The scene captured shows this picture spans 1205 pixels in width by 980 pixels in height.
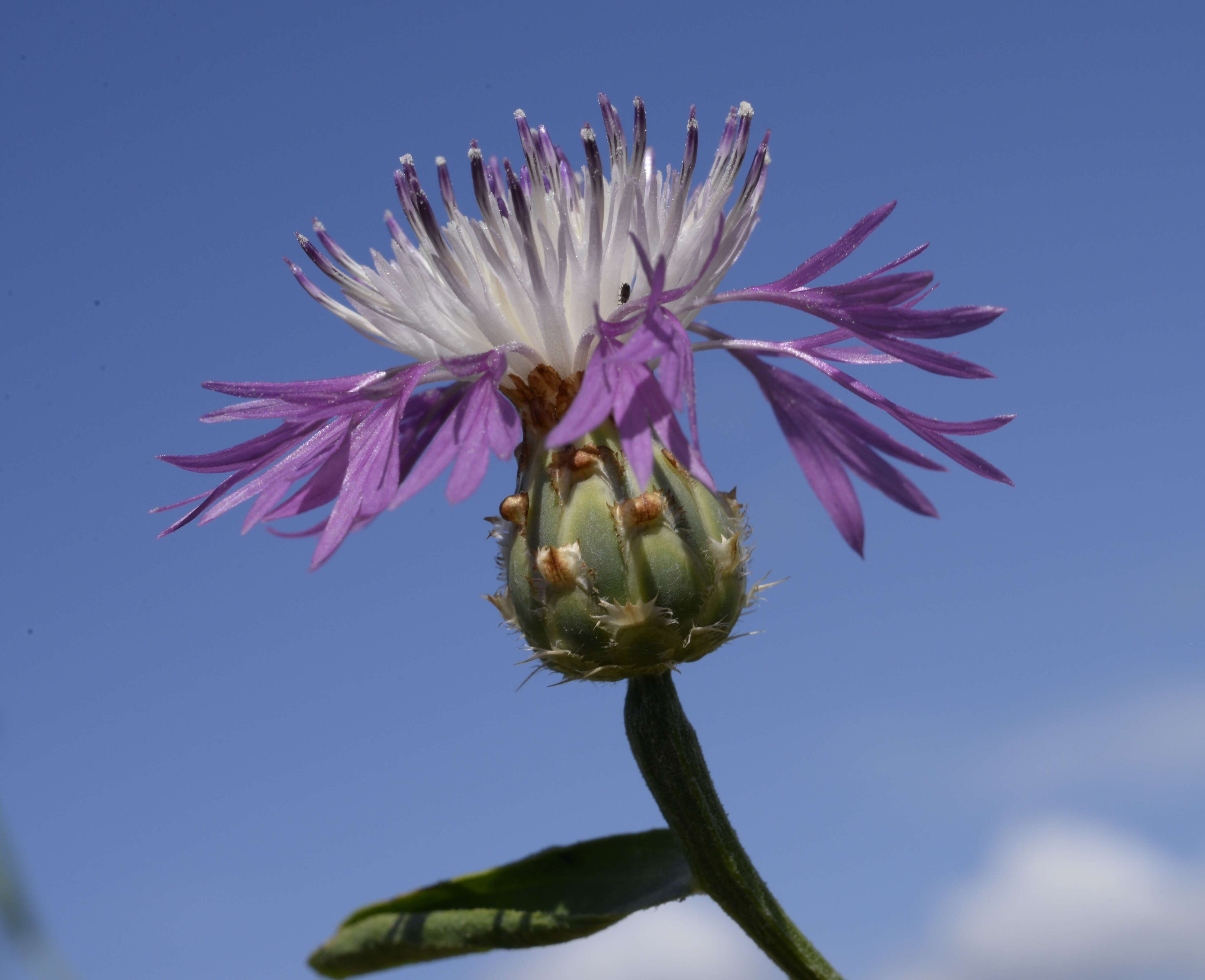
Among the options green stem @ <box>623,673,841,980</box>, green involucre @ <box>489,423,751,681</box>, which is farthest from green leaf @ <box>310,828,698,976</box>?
green involucre @ <box>489,423,751,681</box>

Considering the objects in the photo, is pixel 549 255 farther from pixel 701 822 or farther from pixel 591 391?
pixel 701 822

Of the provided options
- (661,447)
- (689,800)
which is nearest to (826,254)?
(661,447)

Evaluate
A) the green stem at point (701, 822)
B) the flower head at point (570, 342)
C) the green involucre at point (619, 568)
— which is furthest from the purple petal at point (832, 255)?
the green stem at point (701, 822)

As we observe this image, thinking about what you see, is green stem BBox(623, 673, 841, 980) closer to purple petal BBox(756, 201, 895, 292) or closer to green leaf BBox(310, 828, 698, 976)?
green leaf BBox(310, 828, 698, 976)

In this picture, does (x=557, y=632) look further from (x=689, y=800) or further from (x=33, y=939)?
(x=33, y=939)

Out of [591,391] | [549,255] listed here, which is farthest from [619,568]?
[549,255]

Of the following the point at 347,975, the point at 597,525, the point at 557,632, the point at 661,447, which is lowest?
the point at 347,975
